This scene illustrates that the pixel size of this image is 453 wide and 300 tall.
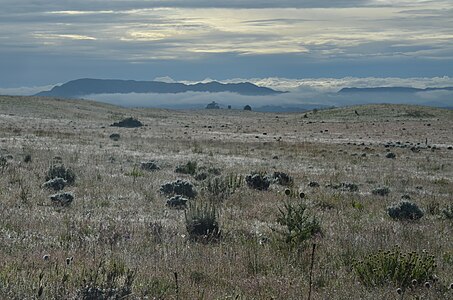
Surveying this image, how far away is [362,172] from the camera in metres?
27.0

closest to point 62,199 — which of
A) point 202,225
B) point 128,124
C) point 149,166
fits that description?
point 202,225

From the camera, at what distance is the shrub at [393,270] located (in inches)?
318

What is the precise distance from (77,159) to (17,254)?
55.5ft

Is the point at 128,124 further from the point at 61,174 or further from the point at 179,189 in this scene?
the point at 179,189

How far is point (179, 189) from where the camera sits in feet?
54.9

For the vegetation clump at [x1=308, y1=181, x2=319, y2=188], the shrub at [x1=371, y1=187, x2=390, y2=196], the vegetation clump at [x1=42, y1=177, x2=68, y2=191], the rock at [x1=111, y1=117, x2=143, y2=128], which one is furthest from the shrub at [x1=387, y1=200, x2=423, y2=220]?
the rock at [x1=111, y1=117, x2=143, y2=128]

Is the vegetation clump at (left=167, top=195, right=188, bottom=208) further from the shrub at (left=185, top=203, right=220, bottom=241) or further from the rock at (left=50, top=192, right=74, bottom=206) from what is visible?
the shrub at (left=185, top=203, right=220, bottom=241)

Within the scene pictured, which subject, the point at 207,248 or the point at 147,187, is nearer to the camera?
the point at 207,248

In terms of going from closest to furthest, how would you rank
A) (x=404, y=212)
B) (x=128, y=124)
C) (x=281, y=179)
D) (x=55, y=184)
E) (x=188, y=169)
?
1. (x=404, y=212)
2. (x=55, y=184)
3. (x=281, y=179)
4. (x=188, y=169)
5. (x=128, y=124)

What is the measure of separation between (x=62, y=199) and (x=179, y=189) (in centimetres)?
353

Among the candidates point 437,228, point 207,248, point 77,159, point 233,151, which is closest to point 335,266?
point 207,248

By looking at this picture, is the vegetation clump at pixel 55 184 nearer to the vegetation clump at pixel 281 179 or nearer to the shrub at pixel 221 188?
the shrub at pixel 221 188

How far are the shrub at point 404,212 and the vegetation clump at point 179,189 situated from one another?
16.1 ft

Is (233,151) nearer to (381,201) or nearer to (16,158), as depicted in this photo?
(16,158)
